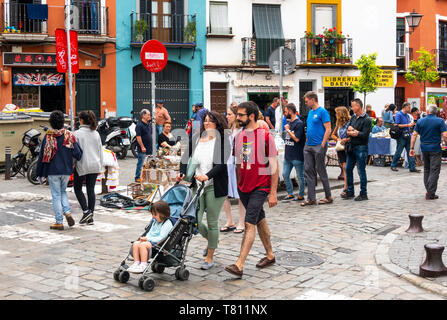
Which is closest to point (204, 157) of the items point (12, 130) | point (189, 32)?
point (12, 130)

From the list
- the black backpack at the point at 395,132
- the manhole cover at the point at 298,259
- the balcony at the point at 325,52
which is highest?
the balcony at the point at 325,52

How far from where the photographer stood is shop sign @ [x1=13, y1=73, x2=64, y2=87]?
23719mm

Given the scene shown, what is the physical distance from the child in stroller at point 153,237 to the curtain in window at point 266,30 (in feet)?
70.5

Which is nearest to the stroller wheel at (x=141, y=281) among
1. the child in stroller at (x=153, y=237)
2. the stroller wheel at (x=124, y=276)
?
the child in stroller at (x=153, y=237)

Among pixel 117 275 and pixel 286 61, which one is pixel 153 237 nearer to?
pixel 117 275

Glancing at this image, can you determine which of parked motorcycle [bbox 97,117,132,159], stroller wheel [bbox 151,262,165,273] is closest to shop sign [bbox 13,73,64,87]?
parked motorcycle [bbox 97,117,132,159]

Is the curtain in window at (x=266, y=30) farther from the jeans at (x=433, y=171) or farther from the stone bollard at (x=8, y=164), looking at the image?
the jeans at (x=433, y=171)

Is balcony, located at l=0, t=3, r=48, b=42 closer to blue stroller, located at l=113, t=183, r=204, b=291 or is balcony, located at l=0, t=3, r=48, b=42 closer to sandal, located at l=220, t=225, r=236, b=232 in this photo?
sandal, located at l=220, t=225, r=236, b=232

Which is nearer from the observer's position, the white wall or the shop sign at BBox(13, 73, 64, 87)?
the shop sign at BBox(13, 73, 64, 87)

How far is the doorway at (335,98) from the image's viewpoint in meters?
29.1

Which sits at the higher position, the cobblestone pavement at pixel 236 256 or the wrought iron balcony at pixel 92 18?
the wrought iron balcony at pixel 92 18

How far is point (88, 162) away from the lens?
9367 mm

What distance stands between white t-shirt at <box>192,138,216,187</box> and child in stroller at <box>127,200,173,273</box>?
0.77 metres
